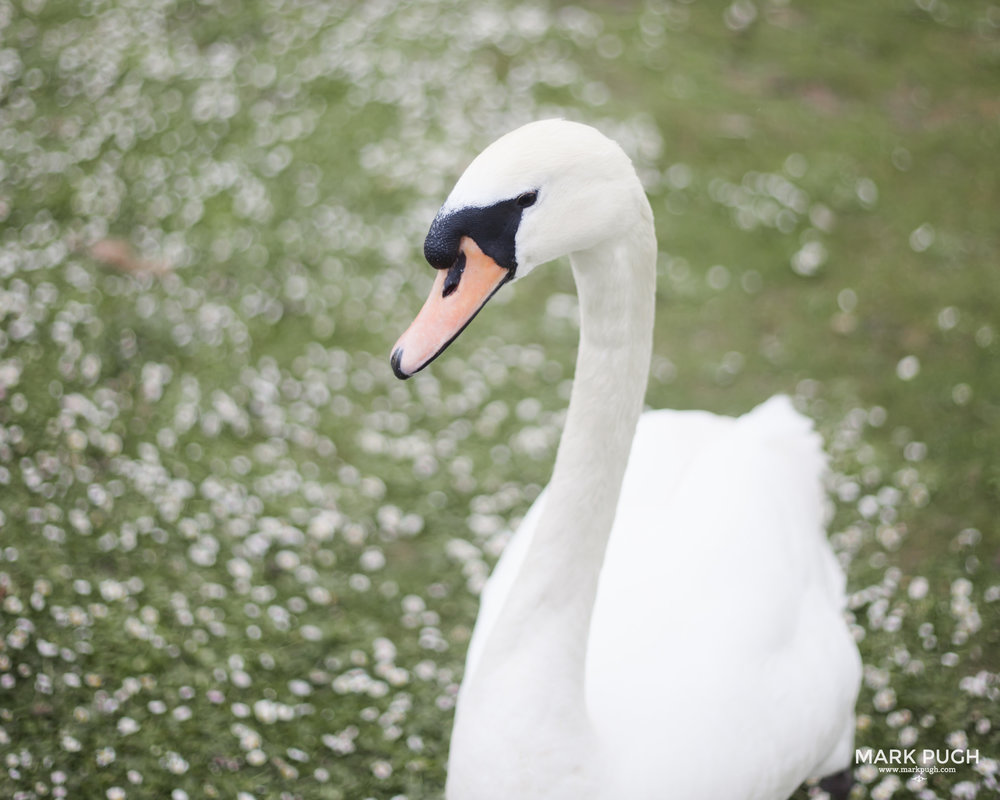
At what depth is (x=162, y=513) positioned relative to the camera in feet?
16.2

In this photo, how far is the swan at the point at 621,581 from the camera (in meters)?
2.35

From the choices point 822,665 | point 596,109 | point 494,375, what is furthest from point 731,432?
point 596,109

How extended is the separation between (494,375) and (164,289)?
7.27 feet

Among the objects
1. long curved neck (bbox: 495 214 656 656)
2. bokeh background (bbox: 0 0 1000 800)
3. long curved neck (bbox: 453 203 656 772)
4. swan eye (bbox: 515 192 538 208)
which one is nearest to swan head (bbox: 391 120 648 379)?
swan eye (bbox: 515 192 538 208)

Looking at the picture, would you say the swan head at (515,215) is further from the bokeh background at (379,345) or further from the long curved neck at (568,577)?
the bokeh background at (379,345)

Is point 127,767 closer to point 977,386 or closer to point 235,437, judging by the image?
point 235,437

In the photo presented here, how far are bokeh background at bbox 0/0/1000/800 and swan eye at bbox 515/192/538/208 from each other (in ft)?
8.71

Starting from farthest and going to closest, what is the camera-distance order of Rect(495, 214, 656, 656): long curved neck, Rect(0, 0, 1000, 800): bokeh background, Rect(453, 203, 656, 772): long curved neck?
Rect(0, 0, 1000, 800): bokeh background → Rect(453, 203, 656, 772): long curved neck → Rect(495, 214, 656, 656): long curved neck

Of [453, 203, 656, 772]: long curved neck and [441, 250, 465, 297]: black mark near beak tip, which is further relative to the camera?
[453, 203, 656, 772]: long curved neck

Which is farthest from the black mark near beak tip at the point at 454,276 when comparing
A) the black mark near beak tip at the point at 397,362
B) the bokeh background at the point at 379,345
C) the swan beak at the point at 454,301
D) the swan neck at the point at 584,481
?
the bokeh background at the point at 379,345

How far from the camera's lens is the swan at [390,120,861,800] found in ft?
7.71

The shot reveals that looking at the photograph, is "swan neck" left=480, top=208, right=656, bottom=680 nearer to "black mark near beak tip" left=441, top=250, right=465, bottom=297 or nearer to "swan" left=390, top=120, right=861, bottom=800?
"swan" left=390, top=120, right=861, bottom=800

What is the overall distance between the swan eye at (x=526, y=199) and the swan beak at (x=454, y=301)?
146 millimetres

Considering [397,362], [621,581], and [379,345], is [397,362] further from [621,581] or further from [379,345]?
[379,345]
